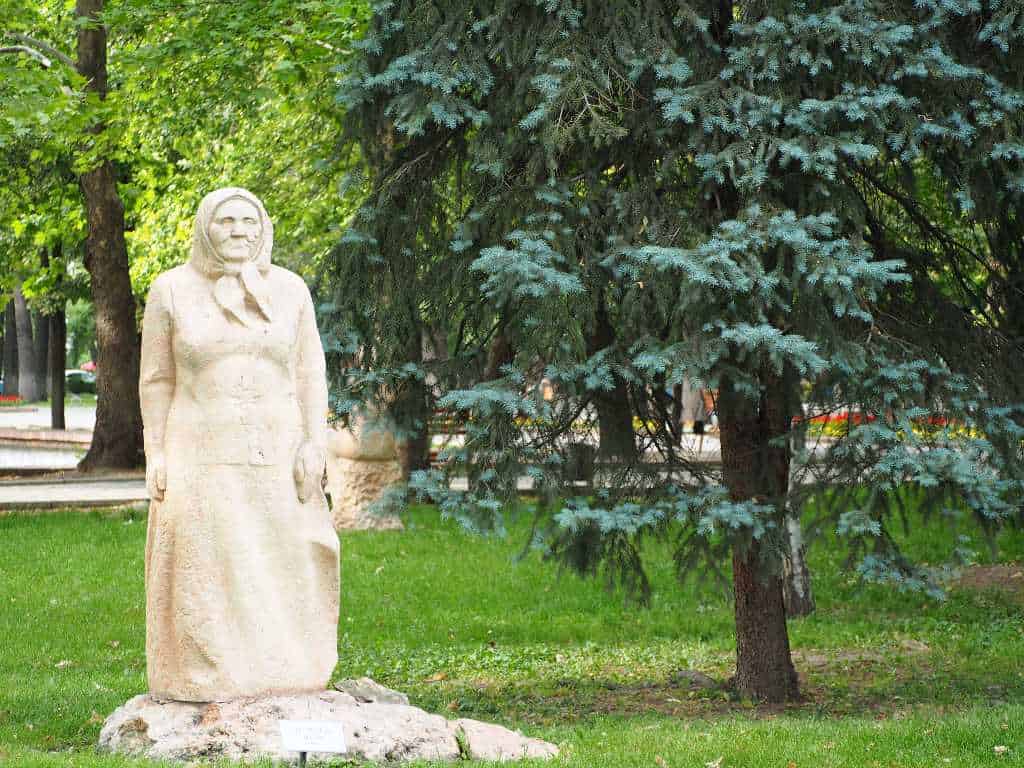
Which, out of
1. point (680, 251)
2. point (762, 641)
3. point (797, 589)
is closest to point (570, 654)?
point (762, 641)

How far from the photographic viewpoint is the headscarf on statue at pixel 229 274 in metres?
7.31

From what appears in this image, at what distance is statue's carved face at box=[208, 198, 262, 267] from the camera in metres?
7.32

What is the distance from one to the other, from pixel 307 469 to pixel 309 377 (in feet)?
1.69

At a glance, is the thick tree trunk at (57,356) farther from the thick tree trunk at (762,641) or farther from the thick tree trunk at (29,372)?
the thick tree trunk at (762,641)

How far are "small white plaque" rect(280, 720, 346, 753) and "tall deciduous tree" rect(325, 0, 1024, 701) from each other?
2418 mm

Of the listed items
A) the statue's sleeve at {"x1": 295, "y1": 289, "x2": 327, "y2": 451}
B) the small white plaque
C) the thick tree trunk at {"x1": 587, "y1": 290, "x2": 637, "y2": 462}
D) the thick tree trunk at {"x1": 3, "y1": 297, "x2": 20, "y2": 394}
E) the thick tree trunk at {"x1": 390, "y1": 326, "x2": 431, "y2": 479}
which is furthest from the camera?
the thick tree trunk at {"x1": 3, "y1": 297, "x2": 20, "y2": 394}

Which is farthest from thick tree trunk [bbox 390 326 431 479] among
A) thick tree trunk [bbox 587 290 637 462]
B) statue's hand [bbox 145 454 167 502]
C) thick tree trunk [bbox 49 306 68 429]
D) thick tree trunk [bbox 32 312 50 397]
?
thick tree trunk [bbox 32 312 50 397]

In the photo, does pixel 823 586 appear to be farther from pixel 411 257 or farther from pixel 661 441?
pixel 411 257

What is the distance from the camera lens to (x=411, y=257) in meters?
9.81

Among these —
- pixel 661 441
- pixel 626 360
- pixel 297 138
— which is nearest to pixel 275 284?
pixel 626 360

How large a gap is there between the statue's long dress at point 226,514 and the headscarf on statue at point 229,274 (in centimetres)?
4

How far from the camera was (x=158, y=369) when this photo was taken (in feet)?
24.1

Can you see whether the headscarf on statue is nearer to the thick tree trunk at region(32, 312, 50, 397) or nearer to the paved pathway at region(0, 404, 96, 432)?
the paved pathway at region(0, 404, 96, 432)

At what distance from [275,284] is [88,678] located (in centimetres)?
464
